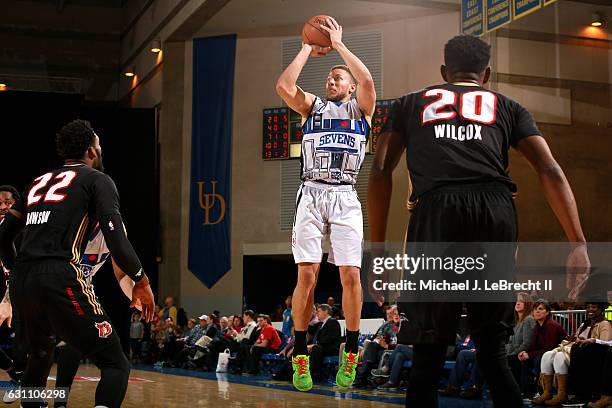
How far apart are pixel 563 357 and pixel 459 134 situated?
6.39 m

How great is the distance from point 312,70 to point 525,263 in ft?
27.0

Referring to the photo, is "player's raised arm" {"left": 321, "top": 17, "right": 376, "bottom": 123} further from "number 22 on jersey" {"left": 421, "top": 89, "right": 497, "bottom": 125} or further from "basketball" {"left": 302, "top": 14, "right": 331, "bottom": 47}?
"number 22 on jersey" {"left": 421, "top": 89, "right": 497, "bottom": 125}

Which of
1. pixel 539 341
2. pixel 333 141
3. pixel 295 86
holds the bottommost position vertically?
pixel 539 341

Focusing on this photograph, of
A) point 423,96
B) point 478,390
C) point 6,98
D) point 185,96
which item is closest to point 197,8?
point 185,96

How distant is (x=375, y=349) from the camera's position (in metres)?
11.9

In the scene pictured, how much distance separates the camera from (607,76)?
1405 centimetres

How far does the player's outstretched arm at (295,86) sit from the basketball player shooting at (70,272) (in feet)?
5.82

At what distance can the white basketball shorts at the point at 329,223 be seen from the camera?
19.3ft

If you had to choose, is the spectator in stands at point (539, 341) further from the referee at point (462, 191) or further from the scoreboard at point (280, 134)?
the scoreboard at point (280, 134)

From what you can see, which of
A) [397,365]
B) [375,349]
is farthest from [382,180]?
[375,349]

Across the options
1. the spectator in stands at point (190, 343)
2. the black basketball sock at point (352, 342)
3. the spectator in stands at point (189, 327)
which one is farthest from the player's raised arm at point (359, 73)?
the spectator in stands at point (189, 327)

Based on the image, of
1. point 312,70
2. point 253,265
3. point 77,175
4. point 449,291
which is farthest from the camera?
point 253,265

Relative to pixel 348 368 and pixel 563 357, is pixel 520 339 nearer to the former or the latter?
pixel 563 357

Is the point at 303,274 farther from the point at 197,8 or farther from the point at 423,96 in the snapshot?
the point at 197,8
